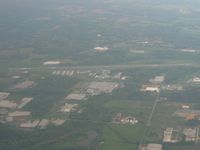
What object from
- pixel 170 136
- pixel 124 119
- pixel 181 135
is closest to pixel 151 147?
pixel 170 136

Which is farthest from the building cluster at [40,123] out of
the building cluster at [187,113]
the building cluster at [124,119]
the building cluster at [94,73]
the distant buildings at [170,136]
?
the building cluster at [94,73]

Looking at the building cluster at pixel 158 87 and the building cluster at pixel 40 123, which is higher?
the building cluster at pixel 40 123

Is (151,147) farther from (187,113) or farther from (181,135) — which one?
(187,113)

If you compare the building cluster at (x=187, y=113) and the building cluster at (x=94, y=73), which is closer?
the building cluster at (x=187, y=113)

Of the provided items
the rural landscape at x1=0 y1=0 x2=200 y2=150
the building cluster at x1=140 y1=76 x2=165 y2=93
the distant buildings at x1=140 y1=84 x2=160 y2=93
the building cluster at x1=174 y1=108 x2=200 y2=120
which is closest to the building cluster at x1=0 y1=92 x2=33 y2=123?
the rural landscape at x1=0 y1=0 x2=200 y2=150

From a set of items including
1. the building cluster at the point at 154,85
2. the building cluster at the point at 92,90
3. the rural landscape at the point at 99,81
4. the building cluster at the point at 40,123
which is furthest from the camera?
the building cluster at the point at 154,85

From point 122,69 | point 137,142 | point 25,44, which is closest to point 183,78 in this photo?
point 122,69

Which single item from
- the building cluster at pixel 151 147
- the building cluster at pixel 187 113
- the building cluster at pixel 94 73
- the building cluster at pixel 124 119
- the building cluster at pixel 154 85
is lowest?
the building cluster at pixel 94 73

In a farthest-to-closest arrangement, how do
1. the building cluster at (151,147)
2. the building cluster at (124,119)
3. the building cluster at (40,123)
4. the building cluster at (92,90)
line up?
the building cluster at (92,90) → the building cluster at (124,119) → the building cluster at (40,123) → the building cluster at (151,147)

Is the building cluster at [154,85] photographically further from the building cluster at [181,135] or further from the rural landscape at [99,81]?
the building cluster at [181,135]
